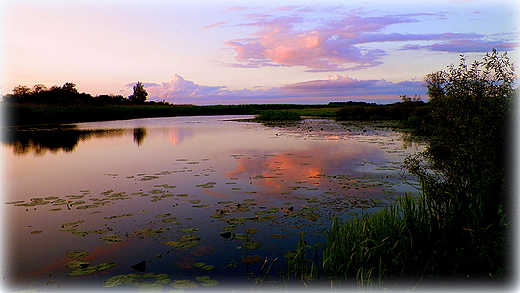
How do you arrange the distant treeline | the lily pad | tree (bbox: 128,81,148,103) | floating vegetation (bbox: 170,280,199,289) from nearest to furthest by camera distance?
floating vegetation (bbox: 170,280,199,289) < the lily pad < the distant treeline < tree (bbox: 128,81,148,103)

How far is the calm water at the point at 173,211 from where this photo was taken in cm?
505

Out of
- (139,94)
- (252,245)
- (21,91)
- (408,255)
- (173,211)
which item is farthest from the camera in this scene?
(139,94)

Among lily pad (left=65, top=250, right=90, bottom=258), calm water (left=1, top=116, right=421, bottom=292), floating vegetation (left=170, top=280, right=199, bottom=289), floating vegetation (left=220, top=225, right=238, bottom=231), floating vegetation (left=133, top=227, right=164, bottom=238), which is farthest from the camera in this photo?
floating vegetation (left=220, top=225, right=238, bottom=231)

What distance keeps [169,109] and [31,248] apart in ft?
216

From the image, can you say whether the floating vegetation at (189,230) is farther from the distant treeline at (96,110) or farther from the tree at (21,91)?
the tree at (21,91)

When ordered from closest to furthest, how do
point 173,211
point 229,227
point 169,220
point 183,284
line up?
1. point 183,284
2. point 229,227
3. point 169,220
4. point 173,211

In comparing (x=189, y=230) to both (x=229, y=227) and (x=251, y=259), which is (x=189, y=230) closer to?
(x=229, y=227)

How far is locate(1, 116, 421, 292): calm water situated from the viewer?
5055 millimetres

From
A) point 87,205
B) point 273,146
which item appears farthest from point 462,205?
point 273,146

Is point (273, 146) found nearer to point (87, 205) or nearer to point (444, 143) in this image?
point (87, 205)

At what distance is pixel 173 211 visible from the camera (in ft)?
24.8

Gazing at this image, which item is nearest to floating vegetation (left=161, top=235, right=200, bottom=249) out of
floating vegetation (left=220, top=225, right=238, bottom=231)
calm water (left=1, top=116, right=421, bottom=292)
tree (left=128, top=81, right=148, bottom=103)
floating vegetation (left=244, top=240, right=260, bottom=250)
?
calm water (left=1, top=116, right=421, bottom=292)

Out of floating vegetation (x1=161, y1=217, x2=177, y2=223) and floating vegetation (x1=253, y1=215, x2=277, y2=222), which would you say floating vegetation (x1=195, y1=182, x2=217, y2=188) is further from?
floating vegetation (x1=253, y1=215, x2=277, y2=222)

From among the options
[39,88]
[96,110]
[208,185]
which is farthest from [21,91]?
[208,185]
